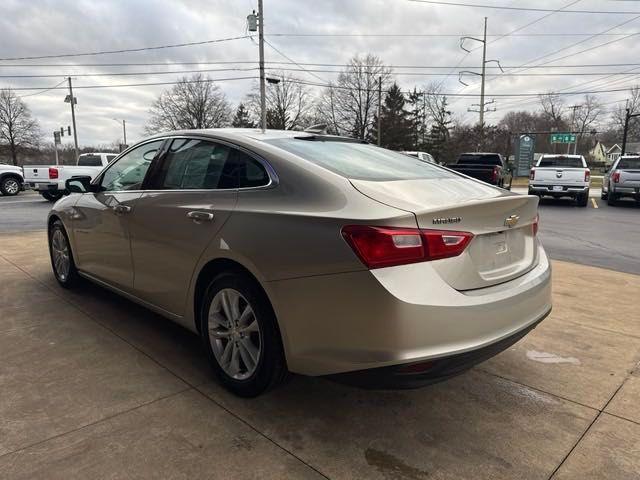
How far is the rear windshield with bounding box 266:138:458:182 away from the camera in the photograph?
8.70 ft

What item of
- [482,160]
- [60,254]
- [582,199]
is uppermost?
[482,160]

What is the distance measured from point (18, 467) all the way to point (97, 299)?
255 centimetres

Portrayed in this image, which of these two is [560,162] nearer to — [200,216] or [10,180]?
[200,216]

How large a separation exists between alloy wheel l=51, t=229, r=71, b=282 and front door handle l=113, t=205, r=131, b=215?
1.39 meters

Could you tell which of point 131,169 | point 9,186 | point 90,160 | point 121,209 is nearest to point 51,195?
point 90,160

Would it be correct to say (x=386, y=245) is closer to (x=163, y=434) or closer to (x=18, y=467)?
(x=163, y=434)

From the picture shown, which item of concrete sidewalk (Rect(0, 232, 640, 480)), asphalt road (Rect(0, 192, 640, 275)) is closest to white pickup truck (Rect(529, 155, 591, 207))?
asphalt road (Rect(0, 192, 640, 275))

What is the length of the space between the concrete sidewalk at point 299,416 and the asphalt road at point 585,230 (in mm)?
4058

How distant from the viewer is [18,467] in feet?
7.06

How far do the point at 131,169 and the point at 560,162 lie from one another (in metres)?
17.1

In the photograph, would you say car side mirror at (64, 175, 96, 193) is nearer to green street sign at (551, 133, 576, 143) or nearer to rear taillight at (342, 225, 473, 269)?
rear taillight at (342, 225, 473, 269)

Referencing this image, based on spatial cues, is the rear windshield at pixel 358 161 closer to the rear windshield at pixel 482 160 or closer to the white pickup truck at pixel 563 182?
the white pickup truck at pixel 563 182

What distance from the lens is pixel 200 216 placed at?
2.84 meters

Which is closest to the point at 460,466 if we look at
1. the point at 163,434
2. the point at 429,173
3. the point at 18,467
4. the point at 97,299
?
the point at 163,434
